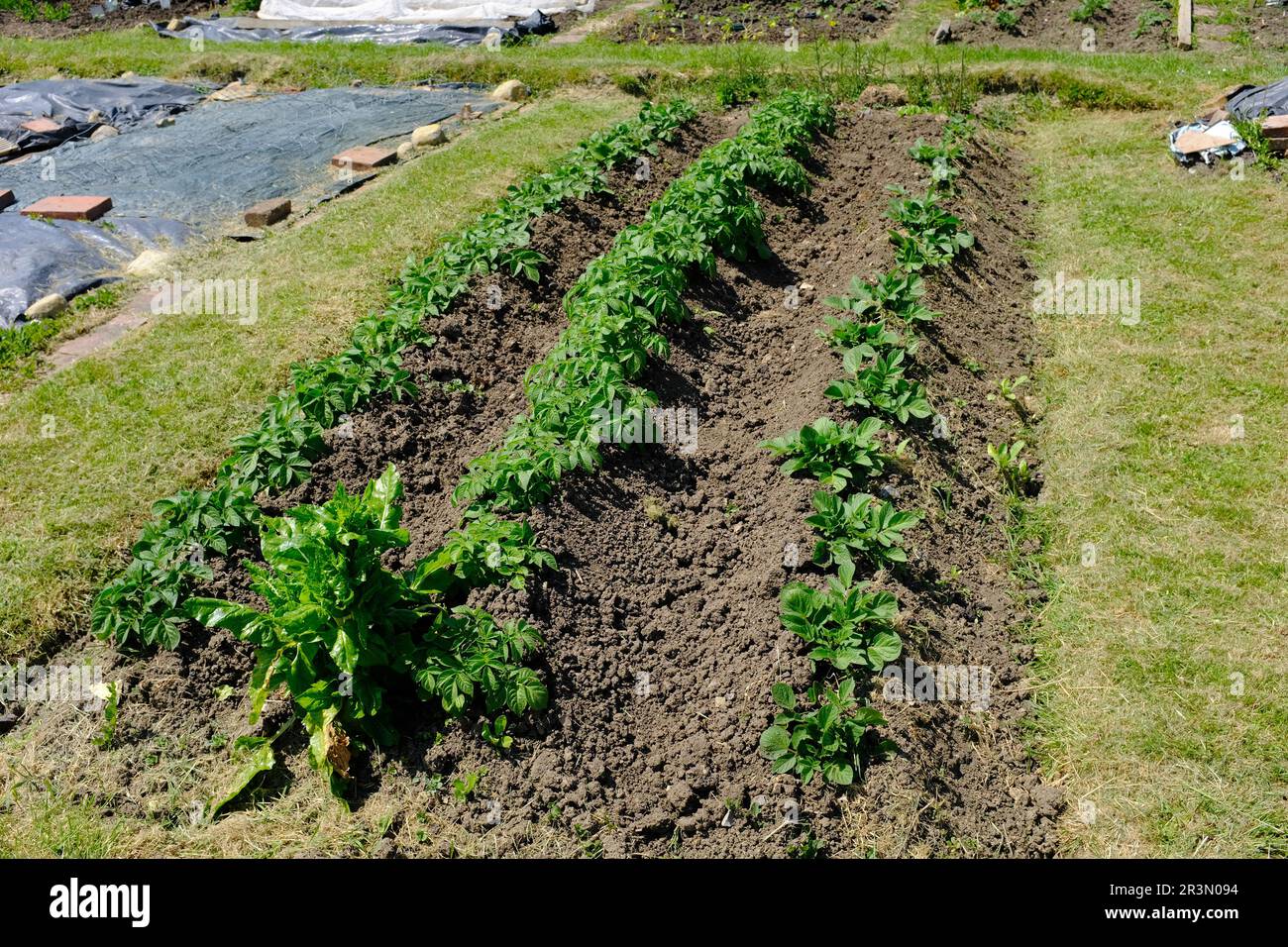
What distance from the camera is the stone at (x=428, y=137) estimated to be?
9781mm

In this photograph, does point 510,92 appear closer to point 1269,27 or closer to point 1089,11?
point 1089,11

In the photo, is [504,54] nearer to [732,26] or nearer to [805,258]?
[732,26]

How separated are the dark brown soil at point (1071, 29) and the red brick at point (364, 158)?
7.58 metres

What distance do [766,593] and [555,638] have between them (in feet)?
3.16

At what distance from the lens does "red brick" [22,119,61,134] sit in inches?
392

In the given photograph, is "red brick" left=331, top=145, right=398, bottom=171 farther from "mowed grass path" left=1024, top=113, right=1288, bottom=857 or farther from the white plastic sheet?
"mowed grass path" left=1024, top=113, right=1288, bottom=857

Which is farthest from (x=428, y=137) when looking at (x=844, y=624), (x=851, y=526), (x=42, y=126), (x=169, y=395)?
(x=844, y=624)

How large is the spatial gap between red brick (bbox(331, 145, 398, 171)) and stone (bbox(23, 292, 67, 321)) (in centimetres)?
331

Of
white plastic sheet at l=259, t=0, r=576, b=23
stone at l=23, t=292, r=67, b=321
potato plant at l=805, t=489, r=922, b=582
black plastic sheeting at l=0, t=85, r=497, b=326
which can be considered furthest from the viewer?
white plastic sheet at l=259, t=0, r=576, b=23

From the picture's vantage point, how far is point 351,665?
10.5ft

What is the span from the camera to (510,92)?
11336 millimetres

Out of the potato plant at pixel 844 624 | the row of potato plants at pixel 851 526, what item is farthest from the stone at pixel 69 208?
the potato plant at pixel 844 624

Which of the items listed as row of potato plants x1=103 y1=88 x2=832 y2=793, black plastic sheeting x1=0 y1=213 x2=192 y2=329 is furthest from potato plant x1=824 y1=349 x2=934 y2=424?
black plastic sheeting x1=0 y1=213 x2=192 y2=329

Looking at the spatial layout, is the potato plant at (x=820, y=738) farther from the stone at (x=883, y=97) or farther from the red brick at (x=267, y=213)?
the stone at (x=883, y=97)
